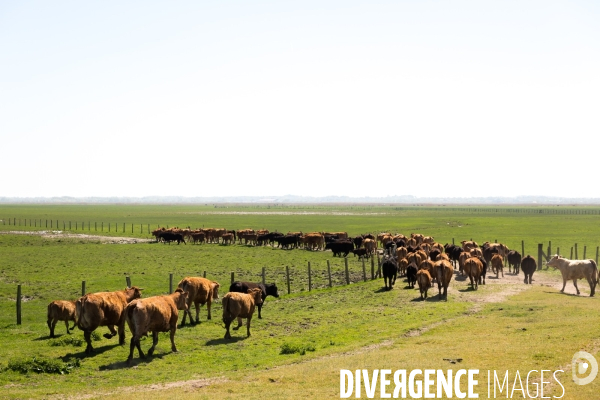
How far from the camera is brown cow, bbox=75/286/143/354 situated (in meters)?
16.1

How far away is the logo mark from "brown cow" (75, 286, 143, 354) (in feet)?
39.5

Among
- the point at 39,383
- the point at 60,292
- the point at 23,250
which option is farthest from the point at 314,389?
the point at 23,250

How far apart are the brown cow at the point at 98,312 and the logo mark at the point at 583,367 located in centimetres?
1204

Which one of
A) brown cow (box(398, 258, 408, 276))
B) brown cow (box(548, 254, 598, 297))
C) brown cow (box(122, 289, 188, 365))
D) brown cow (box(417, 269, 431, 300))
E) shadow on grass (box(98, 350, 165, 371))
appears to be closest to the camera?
shadow on grass (box(98, 350, 165, 371))

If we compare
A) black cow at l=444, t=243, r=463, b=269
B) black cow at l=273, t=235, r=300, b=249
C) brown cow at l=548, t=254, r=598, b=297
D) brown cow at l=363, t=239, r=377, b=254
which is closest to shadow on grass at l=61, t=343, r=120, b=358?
brown cow at l=548, t=254, r=598, b=297

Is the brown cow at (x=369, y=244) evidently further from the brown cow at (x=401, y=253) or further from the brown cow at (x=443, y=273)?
the brown cow at (x=443, y=273)

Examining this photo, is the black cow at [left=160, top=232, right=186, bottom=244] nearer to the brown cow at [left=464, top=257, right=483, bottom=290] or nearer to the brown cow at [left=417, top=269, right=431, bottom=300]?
the brown cow at [left=464, top=257, right=483, bottom=290]

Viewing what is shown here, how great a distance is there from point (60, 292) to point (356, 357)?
64.3 ft

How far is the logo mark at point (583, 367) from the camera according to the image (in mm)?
11559

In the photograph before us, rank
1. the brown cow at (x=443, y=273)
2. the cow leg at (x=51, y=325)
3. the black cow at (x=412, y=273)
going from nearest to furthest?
the cow leg at (x=51, y=325) → the brown cow at (x=443, y=273) → the black cow at (x=412, y=273)

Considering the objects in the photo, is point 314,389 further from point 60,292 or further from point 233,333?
point 60,292

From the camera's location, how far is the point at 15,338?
18672 mm

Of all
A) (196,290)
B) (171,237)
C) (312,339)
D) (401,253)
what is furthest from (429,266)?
(171,237)

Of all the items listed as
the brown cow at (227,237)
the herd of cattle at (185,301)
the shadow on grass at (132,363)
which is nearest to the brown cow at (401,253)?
the herd of cattle at (185,301)
